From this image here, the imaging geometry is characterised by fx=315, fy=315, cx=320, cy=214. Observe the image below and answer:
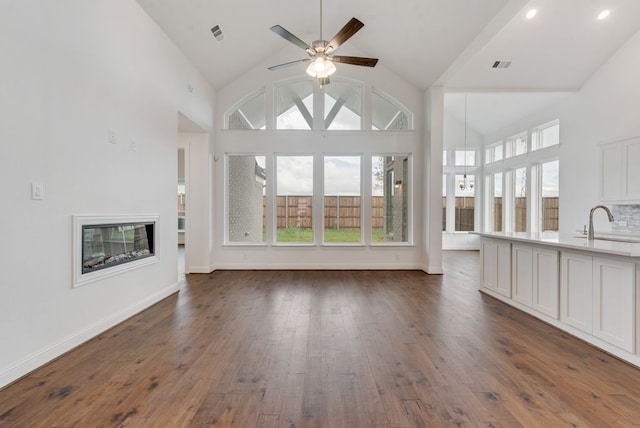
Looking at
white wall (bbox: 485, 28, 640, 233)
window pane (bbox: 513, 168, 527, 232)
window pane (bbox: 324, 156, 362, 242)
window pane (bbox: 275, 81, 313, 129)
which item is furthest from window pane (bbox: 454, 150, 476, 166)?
window pane (bbox: 275, 81, 313, 129)

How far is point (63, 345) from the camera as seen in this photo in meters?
2.60

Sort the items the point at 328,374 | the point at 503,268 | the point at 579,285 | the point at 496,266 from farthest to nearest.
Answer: the point at 496,266, the point at 503,268, the point at 579,285, the point at 328,374

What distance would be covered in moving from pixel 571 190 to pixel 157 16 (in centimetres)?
790

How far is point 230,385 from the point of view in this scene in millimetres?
2139

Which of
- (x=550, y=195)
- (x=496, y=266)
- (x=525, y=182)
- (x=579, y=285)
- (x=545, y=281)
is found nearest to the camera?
(x=579, y=285)

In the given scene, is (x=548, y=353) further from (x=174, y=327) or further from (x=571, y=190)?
(x=571, y=190)

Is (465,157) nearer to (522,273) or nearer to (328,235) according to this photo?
(328,235)

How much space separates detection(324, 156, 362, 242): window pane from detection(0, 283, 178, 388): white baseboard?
3.63 metres

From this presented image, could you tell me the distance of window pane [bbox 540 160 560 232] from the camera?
23.9 feet

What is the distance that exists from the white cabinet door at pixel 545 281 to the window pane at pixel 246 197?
464 centimetres

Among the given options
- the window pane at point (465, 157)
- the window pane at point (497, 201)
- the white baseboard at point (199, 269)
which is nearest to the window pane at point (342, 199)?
A: the white baseboard at point (199, 269)

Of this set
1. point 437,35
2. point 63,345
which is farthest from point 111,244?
point 437,35

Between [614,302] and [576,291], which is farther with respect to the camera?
[576,291]

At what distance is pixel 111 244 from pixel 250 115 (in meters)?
4.02
